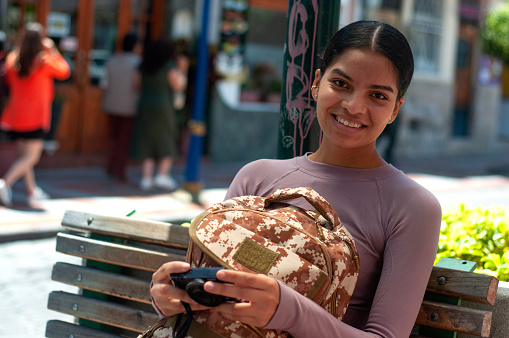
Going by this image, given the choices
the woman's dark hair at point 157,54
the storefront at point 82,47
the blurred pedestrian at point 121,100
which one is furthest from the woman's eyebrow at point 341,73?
the storefront at point 82,47

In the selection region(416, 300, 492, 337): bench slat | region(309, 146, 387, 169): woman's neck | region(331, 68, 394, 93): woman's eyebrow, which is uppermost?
region(331, 68, 394, 93): woman's eyebrow

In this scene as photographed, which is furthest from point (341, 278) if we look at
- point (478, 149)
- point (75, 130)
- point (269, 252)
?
point (478, 149)

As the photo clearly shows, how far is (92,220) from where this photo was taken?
115 inches

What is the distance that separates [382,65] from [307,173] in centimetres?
37

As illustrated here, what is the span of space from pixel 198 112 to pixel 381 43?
24.6 ft

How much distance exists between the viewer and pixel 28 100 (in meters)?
8.74

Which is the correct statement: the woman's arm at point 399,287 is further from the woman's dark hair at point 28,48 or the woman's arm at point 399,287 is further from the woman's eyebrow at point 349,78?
the woman's dark hair at point 28,48

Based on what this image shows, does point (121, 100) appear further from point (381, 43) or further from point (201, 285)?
point (201, 285)

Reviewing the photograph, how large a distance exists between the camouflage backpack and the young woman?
5cm

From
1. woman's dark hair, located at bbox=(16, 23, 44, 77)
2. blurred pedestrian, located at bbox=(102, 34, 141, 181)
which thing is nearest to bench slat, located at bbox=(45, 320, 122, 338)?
woman's dark hair, located at bbox=(16, 23, 44, 77)

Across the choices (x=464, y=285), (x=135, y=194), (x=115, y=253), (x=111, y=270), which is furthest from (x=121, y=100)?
(x=464, y=285)

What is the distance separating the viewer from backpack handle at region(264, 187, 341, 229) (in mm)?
2084

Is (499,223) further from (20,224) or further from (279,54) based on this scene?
(279,54)

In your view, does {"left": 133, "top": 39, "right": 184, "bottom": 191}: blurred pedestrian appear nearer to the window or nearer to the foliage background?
the foliage background
